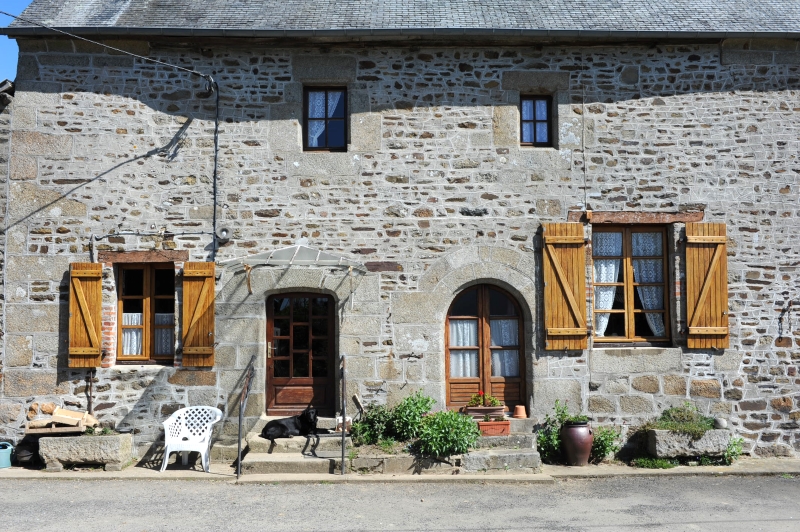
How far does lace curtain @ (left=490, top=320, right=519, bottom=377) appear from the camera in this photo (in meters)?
8.53

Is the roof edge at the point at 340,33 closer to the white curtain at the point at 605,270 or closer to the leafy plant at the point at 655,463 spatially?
the white curtain at the point at 605,270

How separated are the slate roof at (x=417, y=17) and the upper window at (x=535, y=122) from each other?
82 cm

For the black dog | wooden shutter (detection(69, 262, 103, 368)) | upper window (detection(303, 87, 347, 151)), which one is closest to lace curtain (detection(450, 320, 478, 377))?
the black dog

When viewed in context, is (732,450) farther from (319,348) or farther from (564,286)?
(319,348)

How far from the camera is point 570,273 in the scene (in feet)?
27.5

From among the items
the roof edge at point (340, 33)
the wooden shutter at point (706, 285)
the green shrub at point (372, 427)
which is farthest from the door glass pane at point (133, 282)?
the wooden shutter at point (706, 285)

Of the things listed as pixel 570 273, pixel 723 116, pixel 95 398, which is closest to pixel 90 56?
pixel 95 398

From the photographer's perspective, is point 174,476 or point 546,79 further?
point 546,79

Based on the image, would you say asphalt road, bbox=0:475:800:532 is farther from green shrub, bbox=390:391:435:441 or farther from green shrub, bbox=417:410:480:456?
green shrub, bbox=390:391:435:441

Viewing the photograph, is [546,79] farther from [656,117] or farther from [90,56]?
[90,56]

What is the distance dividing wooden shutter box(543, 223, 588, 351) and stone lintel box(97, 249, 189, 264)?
165 inches

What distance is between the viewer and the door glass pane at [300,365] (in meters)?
8.48

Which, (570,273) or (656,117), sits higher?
(656,117)

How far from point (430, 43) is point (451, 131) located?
1.06 meters
